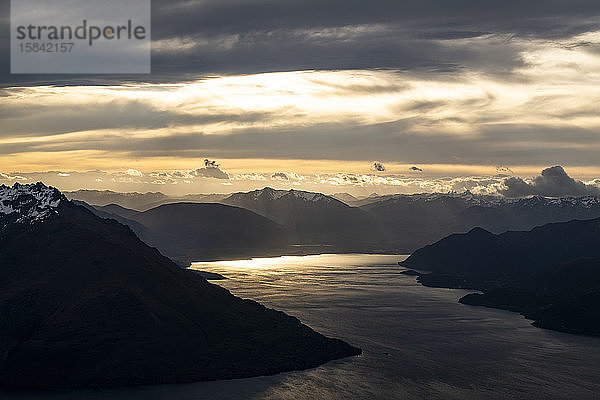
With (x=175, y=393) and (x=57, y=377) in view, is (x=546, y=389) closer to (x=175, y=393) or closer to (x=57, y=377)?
(x=175, y=393)

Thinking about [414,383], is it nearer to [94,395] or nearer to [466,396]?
[466,396]

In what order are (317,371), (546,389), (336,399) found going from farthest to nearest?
1. (317,371)
2. (546,389)
3. (336,399)

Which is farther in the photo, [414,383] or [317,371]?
[317,371]

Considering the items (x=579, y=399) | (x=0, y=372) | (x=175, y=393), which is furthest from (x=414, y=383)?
(x=0, y=372)

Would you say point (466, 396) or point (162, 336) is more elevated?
point (162, 336)

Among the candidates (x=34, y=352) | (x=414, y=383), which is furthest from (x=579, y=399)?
(x=34, y=352)

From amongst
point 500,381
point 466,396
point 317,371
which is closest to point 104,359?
point 317,371

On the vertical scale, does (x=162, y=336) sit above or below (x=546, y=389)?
above

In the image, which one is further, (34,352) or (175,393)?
(34,352)

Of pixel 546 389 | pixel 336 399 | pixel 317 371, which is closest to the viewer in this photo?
pixel 336 399
